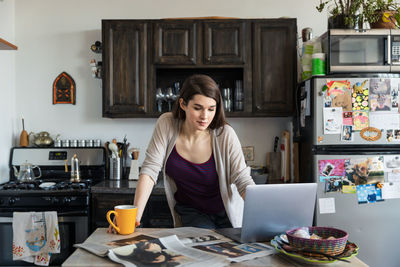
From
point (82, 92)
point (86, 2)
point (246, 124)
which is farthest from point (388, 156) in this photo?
point (86, 2)

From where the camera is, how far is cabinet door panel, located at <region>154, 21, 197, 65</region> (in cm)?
317

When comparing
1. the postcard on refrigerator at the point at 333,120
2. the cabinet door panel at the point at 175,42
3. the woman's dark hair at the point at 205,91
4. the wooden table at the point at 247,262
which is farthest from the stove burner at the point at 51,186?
the postcard on refrigerator at the point at 333,120

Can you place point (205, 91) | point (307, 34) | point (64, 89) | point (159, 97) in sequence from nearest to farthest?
1. point (205, 91)
2. point (307, 34)
3. point (159, 97)
4. point (64, 89)

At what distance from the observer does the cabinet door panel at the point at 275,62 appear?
10.4 feet

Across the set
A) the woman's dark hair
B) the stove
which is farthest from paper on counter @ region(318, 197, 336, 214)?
the stove

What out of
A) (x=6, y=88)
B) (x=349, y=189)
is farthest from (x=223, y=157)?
(x=6, y=88)

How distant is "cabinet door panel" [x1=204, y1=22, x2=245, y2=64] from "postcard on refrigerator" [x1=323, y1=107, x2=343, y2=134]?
0.84 m

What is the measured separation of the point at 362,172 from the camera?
2707 millimetres

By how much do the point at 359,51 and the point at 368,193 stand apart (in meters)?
1.03

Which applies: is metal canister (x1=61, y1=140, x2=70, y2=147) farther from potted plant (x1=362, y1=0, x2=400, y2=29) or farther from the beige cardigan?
potted plant (x1=362, y1=0, x2=400, y2=29)

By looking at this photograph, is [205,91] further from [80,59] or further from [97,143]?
[80,59]

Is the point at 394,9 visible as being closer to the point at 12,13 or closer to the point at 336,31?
the point at 336,31

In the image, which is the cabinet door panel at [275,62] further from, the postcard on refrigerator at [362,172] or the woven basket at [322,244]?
the woven basket at [322,244]

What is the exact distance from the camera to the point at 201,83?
1734 millimetres
